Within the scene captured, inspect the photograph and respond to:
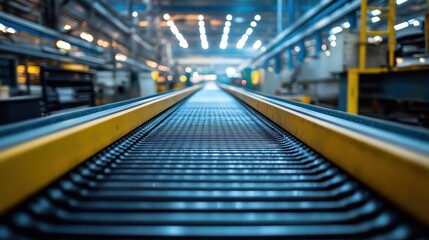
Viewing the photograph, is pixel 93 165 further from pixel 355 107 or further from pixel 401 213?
pixel 355 107

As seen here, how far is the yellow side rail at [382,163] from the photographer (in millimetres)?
835

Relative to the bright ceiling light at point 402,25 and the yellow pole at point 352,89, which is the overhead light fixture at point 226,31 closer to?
the bright ceiling light at point 402,25

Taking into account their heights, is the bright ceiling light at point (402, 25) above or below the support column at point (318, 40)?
above

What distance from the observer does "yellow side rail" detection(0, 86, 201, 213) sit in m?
0.94

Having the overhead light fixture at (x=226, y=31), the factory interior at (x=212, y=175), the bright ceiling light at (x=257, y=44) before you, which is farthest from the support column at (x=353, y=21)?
the bright ceiling light at (x=257, y=44)

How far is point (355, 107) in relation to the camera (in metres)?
4.85

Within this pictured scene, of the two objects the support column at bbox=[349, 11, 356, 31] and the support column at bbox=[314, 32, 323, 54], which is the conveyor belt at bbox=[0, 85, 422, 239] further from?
the support column at bbox=[314, 32, 323, 54]

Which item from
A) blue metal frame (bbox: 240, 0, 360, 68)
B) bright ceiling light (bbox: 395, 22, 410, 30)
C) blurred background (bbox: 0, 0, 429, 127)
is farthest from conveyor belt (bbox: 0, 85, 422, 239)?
bright ceiling light (bbox: 395, 22, 410, 30)

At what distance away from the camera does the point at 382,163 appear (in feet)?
3.34

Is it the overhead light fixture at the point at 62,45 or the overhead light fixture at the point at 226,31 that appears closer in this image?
the overhead light fixture at the point at 62,45

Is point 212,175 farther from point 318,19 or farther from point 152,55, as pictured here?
point 152,55

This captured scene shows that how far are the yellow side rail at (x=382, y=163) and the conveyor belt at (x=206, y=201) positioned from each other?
2.2 inches

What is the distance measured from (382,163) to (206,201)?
66 centimetres

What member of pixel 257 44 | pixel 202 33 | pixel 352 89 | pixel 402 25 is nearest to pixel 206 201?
pixel 352 89
